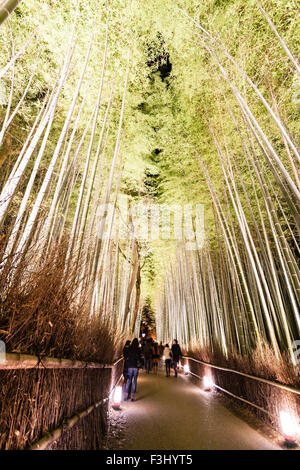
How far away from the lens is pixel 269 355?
10.6 feet

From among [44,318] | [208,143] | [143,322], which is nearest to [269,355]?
[44,318]

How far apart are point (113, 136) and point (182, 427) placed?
543 centimetres

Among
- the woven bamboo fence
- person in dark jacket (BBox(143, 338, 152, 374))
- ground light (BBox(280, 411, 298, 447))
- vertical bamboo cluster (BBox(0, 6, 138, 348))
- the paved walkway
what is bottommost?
the paved walkway

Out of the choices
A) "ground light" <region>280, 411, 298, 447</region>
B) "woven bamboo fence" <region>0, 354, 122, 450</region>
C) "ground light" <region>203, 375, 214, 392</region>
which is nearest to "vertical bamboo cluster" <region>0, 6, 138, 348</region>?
"woven bamboo fence" <region>0, 354, 122, 450</region>

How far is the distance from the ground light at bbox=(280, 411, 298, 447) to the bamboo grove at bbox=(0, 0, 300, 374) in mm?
729

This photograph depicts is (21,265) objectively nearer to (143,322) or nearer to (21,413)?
(21,413)

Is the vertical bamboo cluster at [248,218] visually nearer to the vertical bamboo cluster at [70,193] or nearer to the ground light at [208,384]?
the ground light at [208,384]

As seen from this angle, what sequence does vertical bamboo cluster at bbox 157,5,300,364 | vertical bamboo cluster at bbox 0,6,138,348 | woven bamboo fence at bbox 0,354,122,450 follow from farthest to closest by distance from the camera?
vertical bamboo cluster at bbox 157,5,300,364
vertical bamboo cluster at bbox 0,6,138,348
woven bamboo fence at bbox 0,354,122,450

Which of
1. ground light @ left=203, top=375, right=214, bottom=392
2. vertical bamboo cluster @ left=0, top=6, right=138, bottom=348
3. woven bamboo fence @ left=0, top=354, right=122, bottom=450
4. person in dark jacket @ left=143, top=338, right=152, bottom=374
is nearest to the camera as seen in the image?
woven bamboo fence @ left=0, top=354, right=122, bottom=450

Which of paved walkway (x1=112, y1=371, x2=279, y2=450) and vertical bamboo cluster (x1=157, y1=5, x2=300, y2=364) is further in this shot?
vertical bamboo cluster (x1=157, y1=5, x2=300, y2=364)

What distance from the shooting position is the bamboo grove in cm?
162

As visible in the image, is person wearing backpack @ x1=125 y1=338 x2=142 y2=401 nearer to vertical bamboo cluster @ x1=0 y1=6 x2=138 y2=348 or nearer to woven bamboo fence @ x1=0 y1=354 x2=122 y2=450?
vertical bamboo cluster @ x1=0 y1=6 x2=138 y2=348

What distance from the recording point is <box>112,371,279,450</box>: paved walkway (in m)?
2.27

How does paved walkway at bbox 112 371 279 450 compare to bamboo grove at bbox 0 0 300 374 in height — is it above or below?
below
